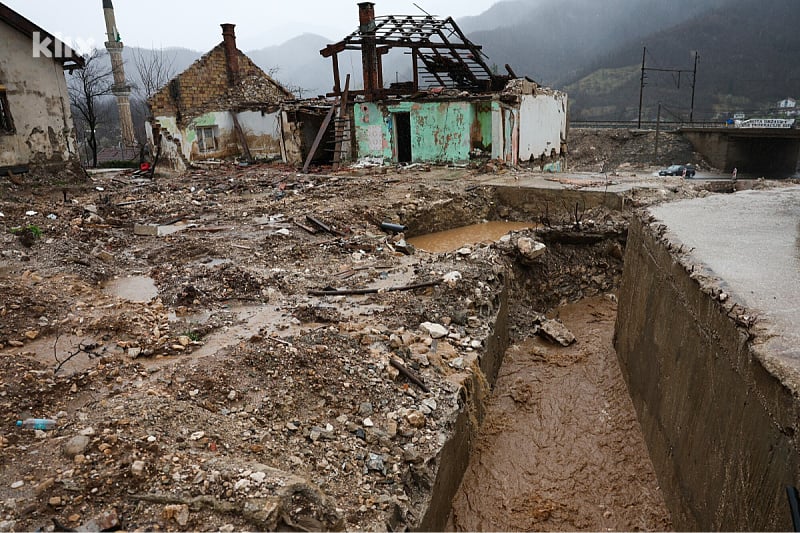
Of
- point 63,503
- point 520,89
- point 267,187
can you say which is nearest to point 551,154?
point 520,89

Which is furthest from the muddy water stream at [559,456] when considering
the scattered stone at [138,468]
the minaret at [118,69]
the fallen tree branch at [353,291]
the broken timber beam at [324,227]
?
the minaret at [118,69]

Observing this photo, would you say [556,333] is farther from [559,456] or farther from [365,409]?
[365,409]

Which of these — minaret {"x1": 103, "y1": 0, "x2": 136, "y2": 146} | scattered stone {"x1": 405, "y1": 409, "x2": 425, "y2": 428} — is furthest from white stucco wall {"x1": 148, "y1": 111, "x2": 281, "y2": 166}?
scattered stone {"x1": 405, "y1": 409, "x2": 425, "y2": 428}

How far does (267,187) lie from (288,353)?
1003 cm

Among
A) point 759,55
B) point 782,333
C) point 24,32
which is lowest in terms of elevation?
point 782,333

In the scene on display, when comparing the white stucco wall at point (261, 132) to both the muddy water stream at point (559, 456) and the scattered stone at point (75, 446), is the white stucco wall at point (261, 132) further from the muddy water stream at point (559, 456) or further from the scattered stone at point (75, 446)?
the scattered stone at point (75, 446)

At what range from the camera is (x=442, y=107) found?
15.9m

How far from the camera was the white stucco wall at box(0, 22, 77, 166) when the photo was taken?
479 inches

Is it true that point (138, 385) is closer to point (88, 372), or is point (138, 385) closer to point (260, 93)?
point (88, 372)

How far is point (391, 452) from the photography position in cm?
393

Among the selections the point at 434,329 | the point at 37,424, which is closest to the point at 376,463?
the point at 434,329

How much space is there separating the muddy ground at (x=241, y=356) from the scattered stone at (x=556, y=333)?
0.27m

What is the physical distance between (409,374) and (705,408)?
246cm

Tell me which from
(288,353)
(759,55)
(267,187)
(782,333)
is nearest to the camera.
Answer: (782,333)
